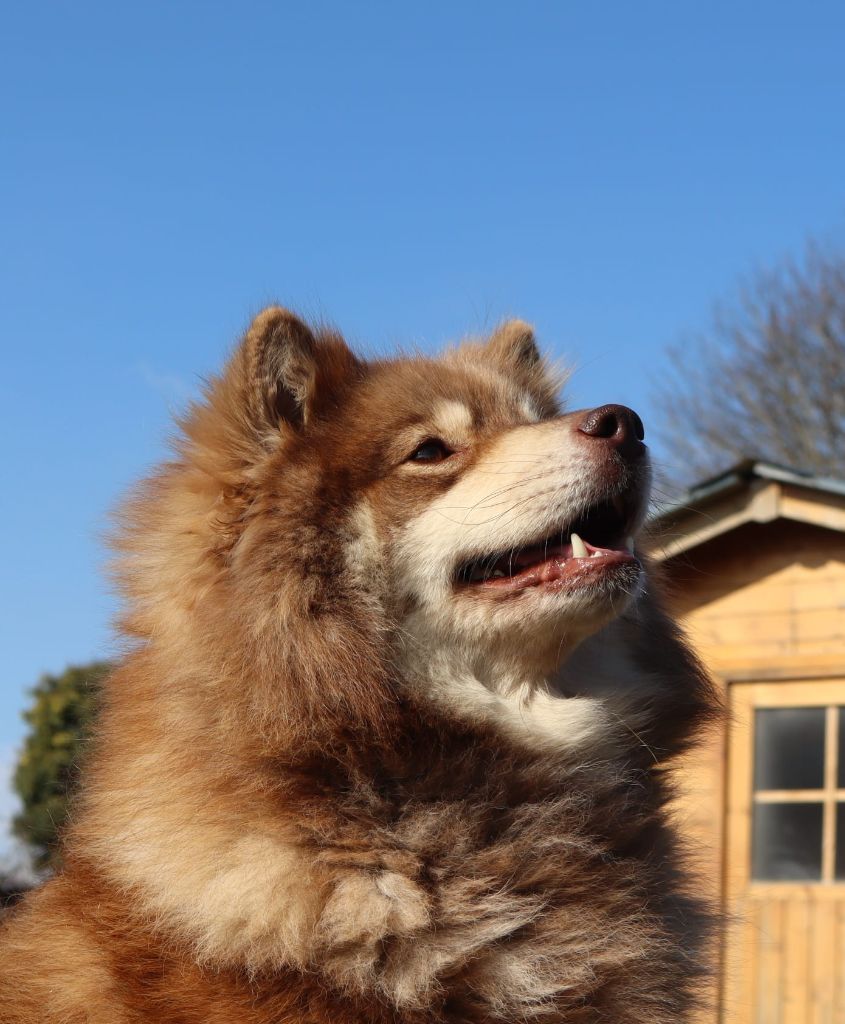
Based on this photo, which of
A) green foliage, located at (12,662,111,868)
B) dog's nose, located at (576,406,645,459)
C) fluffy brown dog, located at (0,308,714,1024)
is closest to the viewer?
fluffy brown dog, located at (0,308,714,1024)

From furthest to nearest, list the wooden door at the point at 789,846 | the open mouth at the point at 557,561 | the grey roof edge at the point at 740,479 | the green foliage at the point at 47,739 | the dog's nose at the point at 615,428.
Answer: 1. the green foliage at the point at 47,739
2. the grey roof edge at the point at 740,479
3. the wooden door at the point at 789,846
4. the dog's nose at the point at 615,428
5. the open mouth at the point at 557,561

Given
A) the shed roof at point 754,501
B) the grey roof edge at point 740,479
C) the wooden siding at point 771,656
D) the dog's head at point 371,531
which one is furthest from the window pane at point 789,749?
the dog's head at point 371,531

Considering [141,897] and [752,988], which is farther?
[752,988]

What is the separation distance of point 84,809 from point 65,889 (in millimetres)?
226

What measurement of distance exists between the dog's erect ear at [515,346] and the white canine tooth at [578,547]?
107 centimetres

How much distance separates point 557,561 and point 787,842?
6.03 m

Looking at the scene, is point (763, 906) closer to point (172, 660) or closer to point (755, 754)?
point (755, 754)

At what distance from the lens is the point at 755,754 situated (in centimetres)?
856

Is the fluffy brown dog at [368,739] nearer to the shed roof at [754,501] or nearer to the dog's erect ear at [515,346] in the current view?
the dog's erect ear at [515,346]

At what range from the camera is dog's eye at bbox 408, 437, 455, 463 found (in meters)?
3.35

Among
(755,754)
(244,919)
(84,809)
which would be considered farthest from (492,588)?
(755,754)

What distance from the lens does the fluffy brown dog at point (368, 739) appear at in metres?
2.75

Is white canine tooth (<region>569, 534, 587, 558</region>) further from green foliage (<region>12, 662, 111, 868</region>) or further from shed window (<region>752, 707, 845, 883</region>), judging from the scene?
green foliage (<region>12, 662, 111, 868</region>)

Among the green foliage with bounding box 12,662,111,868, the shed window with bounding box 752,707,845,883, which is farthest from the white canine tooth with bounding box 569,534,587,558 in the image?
the green foliage with bounding box 12,662,111,868
